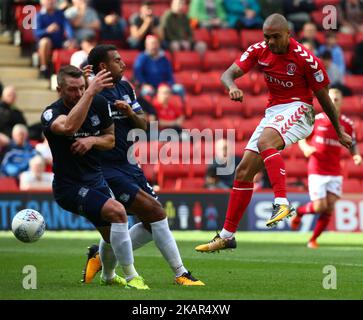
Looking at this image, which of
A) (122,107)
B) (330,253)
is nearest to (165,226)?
(122,107)

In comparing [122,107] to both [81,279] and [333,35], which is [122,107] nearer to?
[81,279]

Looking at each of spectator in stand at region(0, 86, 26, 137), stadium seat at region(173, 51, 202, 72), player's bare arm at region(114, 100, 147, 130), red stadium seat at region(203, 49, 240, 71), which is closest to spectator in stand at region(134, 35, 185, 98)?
stadium seat at region(173, 51, 202, 72)

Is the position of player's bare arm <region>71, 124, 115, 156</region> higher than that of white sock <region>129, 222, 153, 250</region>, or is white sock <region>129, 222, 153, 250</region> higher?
player's bare arm <region>71, 124, 115, 156</region>

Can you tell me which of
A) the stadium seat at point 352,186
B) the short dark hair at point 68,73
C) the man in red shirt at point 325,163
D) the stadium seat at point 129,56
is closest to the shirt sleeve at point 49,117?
the short dark hair at point 68,73

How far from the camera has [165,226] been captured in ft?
32.4

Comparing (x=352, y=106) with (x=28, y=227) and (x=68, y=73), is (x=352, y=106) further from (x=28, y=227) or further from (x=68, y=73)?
(x=68, y=73)

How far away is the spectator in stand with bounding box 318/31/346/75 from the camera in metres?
23.2

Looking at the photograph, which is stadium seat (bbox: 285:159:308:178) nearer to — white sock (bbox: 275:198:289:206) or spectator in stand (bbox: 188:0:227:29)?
spectator in stand (bbox: 188:0:227:29)

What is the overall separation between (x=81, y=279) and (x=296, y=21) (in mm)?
14658

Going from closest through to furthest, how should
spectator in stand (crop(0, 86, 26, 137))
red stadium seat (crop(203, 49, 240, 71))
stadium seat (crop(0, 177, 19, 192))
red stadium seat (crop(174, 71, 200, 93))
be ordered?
stadium seat (crop(0, 177, 19, 192)) → spectator in stand (crop(0, 86, 26, 137)) → red stadium seat (crop(174, 71, 200, 93)) → red stadium seat (crop(203, 49, 240, 71))

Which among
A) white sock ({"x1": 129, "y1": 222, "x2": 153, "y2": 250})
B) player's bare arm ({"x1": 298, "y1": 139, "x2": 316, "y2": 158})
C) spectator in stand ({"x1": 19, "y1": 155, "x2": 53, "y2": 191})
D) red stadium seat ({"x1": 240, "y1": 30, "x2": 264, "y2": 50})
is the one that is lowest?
spectator in stand ({"x1": 19, "y1": 155, "x2": 53, "y2": 191})

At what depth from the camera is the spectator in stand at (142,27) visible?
22312 millimetres

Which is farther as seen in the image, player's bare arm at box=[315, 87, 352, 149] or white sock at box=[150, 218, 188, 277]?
player's bare arm at box=[315, 87, 352, 149]

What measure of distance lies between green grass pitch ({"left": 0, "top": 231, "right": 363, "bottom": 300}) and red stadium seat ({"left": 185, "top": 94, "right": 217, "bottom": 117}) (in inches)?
191
